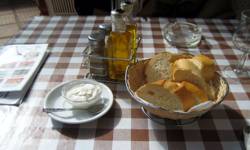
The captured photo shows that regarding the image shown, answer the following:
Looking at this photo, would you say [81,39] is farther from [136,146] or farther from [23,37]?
[136,146]

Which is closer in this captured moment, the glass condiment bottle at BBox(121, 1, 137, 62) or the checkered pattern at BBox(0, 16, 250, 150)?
the checkered pattern at BBox(0, 16, 250, 150)

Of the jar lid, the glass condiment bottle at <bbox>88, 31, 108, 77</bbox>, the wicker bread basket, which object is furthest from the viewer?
the jar lid

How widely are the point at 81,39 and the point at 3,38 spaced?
171 centimetres

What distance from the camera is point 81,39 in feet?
3.81

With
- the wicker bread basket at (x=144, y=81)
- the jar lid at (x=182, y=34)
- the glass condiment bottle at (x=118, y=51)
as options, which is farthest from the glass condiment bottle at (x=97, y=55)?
the jar lid at (x=182, y=34)

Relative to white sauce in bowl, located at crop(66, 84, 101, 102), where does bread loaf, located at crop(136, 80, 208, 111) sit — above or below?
above

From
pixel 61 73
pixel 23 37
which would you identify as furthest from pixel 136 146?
pixel 23 37

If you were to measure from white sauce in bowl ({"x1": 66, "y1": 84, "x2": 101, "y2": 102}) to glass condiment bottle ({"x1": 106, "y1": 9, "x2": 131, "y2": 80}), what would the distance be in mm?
123

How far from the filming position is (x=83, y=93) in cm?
76

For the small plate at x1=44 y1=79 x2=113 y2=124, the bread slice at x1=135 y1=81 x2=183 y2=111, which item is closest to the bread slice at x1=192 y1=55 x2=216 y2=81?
the bread slice at x1=135 y1=81 x2=183 y2=111

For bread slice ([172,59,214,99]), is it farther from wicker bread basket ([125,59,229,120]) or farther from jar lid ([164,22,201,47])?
jar lid ([164,22,201,47])

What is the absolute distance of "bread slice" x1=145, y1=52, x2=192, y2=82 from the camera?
80 cm

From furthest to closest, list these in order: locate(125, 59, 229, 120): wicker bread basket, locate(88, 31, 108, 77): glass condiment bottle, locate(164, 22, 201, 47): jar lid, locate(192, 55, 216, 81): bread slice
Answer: locate(164, 22, 201, 47): jar lid → locate(88, 31, 108, 77): glass condiment bottle → locate(192, 55, 216, 81): bread slice → locate(125, 59, 229, 120): wicker bread basket

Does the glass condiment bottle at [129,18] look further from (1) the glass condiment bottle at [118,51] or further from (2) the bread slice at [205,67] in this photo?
(2) the bread slice at [205,67]
